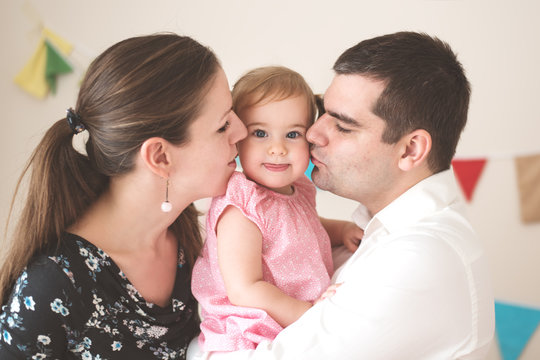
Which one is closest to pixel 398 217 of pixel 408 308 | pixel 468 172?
pixel 408 308

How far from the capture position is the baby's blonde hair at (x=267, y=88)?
1416 mm

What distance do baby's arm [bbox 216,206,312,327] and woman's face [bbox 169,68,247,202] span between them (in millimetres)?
117

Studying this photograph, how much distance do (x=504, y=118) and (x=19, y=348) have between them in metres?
2.13

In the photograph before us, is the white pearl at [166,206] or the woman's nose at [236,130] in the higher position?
the woman's nose at [236,130]

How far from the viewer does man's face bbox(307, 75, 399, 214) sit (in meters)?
1.48

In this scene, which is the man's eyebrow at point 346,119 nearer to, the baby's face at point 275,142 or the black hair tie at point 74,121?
the baby's face at point 275,142

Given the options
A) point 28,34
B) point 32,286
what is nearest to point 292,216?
point 32,286

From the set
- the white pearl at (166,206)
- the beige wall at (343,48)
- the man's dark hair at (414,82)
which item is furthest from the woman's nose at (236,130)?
the beige wall at (343,48)

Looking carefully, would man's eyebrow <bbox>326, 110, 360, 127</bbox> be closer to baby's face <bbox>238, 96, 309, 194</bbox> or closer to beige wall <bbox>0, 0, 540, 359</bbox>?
baby's face <bbox>238, 96, 309, 194</bbox>

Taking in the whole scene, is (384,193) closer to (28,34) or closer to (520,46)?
(520,46)

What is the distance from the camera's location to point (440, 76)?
1.47 m

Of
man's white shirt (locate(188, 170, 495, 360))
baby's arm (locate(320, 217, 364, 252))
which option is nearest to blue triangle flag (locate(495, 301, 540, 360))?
baby's arm (locate(320, 217, 364, 252))

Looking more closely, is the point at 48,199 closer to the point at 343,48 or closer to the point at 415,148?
the point at 415,148

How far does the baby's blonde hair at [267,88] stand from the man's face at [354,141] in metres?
0.09
